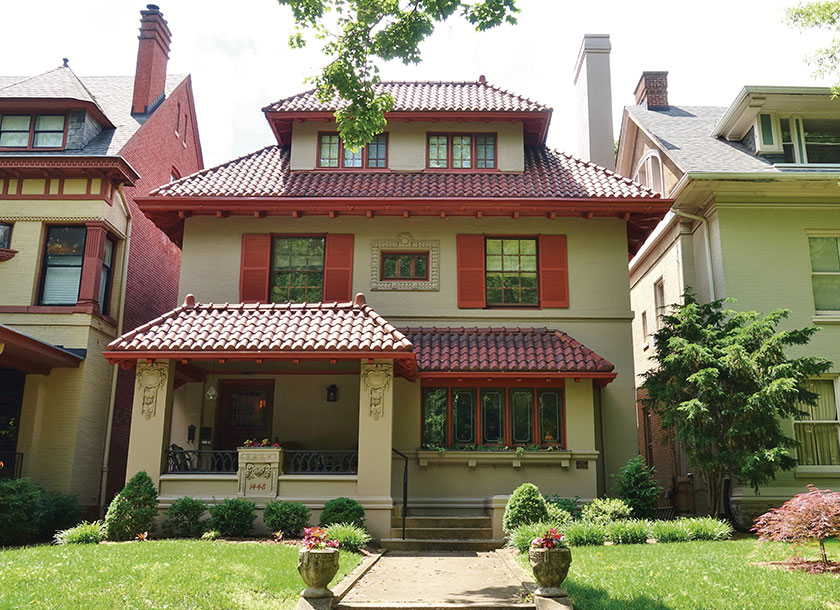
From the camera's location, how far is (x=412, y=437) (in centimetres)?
1562

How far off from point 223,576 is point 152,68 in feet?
56.5

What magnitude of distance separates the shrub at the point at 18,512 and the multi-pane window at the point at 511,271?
408 inches

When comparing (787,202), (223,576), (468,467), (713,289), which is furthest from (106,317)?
(787,202)

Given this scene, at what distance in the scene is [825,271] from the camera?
664 inches

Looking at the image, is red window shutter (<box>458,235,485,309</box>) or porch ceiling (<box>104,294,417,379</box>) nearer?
porch ceiling (<box>104,294,417,379</box>)

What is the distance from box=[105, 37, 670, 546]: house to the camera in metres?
13.9

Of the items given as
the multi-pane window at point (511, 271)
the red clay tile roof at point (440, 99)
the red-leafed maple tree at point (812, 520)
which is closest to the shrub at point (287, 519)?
the multi-pane window at point (511, 271)

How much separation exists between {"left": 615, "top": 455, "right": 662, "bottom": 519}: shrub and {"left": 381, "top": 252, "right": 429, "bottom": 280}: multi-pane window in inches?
251

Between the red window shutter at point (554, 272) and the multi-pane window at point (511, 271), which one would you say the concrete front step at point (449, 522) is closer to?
the multi-pane window at point (511, 271)

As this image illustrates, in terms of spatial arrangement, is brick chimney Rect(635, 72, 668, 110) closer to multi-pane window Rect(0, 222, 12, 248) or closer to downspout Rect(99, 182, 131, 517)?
downspout Rect(99, 182, 131, 517)

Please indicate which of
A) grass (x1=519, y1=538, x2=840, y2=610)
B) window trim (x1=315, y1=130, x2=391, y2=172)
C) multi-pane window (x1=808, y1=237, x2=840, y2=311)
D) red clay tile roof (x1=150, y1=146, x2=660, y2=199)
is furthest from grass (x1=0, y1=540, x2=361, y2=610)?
multi-pane window (x1=808, y1=237, x2=840, y2=311)

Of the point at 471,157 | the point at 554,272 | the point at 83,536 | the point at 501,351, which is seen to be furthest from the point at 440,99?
the point at 83,536

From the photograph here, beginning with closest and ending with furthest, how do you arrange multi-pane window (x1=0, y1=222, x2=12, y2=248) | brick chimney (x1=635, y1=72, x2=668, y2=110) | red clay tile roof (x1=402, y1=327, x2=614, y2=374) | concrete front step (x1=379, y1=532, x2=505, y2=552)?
concrete front step (x1=379, y1=532, x2=505, y2=552), red clay tile roof (x1=402, y1=327, x2=614, y2=374), multi-pane window (x1=0, y1=222, x2=12, y2=248), brick chimney (x1=635, y1=72, x2=668, y2=110)

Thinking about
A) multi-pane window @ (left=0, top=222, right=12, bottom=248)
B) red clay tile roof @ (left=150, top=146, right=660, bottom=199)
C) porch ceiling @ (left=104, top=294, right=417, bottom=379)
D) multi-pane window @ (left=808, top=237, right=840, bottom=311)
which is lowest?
porch ceiling @ (left=104, top=294, right=417, bottom=379)
